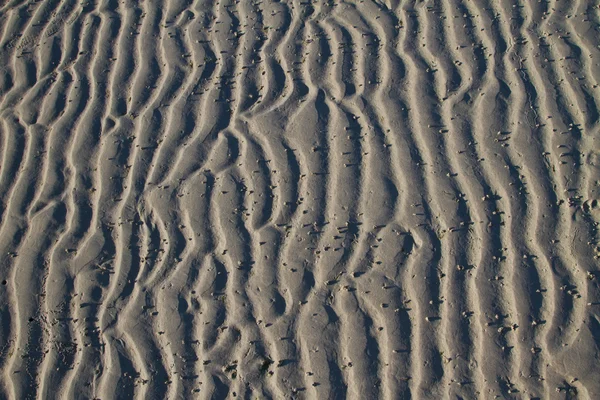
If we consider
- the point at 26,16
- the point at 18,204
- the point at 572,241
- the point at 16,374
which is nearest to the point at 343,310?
the point at 572,241

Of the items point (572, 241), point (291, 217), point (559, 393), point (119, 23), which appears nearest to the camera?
point (559, 393)

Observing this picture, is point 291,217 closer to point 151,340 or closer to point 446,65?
point 151,340

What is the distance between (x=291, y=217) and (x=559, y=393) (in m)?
2.00

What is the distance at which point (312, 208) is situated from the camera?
11.8ft

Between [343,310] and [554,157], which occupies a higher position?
[554,157]

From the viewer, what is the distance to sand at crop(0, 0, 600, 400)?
3295 mm

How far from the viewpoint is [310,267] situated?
348 cm

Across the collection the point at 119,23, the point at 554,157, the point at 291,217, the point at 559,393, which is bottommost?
the point at 559,393

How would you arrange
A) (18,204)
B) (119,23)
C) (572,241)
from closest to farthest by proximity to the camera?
(572,241) < (18,204) < (119,23)

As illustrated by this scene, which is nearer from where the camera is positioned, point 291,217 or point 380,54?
point 291,217

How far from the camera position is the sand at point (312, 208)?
3.29 metres

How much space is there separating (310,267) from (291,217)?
1.22ft

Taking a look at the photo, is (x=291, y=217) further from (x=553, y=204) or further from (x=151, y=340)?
(x=553, y=204)

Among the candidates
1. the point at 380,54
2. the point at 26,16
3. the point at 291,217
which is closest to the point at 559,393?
the point at 291,217
